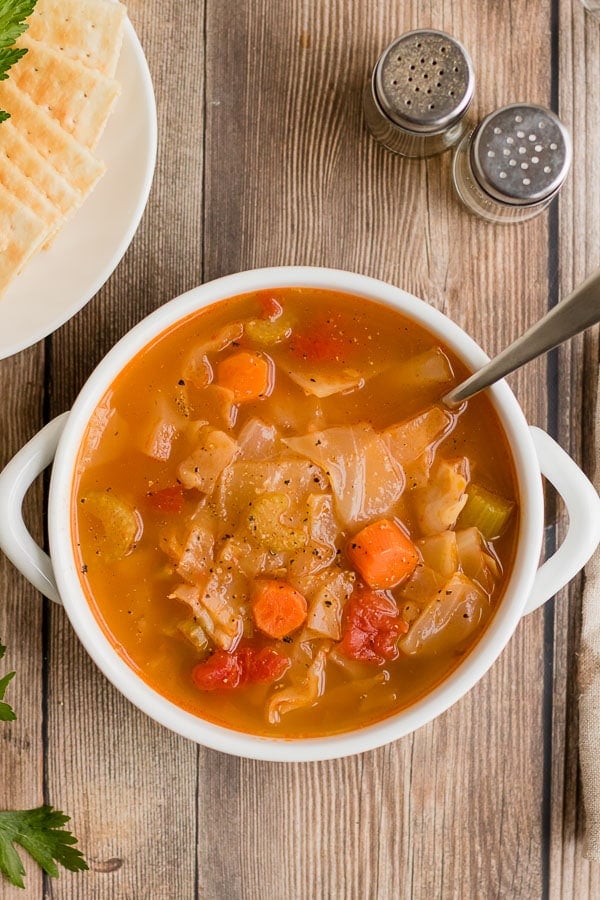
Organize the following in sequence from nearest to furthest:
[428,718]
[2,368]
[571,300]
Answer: [571,300] → [428,718] → [2,368]

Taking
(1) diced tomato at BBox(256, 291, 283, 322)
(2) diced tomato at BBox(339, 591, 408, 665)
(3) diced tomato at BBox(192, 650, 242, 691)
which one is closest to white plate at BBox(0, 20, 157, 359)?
(1) diced tomato at BBox(256, 291, 283, 322)

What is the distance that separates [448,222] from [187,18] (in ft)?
3.54

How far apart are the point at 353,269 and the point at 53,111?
40.5 inches

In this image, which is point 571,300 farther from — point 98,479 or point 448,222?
point 98,479

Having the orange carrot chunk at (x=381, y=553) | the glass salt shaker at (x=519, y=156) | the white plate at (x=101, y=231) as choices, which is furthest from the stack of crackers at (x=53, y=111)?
the orange carrot chunk at (x=381, y=553)

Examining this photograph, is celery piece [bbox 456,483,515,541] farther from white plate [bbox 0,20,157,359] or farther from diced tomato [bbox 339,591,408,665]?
white plate [bbox 0,20,157,359]

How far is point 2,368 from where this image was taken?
301 centimetres

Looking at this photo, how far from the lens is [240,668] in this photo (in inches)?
106

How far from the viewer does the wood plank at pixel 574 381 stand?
313 cm

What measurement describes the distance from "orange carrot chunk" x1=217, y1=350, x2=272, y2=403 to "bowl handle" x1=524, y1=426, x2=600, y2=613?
2.78ft

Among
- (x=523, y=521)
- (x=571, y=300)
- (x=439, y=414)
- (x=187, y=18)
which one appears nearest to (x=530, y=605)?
(x=523, y=521)

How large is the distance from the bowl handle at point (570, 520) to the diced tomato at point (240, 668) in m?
0.78

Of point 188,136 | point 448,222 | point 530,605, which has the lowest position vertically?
point 530,605

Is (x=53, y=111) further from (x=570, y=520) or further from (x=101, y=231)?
(x=570, y=520)
